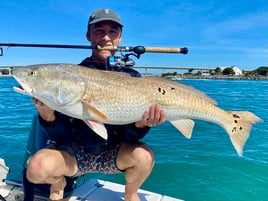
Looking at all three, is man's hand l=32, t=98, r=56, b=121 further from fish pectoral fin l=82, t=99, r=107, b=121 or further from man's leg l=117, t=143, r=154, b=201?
man's leg l=117, t=143, r=154, b=201

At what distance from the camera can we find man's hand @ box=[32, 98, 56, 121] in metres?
2.43

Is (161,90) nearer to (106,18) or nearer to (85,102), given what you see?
(85,102)

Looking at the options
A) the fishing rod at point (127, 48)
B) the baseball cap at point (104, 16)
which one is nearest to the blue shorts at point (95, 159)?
the fishing rod at point (127, 48)

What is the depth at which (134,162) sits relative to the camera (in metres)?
2.82

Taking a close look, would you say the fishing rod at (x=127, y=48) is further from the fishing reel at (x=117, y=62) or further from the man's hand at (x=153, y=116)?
the man's hand at (x=153, y=116)

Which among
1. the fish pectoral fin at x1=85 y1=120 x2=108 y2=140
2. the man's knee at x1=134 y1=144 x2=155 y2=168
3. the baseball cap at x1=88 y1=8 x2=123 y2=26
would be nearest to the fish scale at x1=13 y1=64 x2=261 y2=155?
the fish pectoral fin at x1=85 y1=120 x2=108 y2=140

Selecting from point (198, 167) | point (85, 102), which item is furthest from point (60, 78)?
point (198, 167)

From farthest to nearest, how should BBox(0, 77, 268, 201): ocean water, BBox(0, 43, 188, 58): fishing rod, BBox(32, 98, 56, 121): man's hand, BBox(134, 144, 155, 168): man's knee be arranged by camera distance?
1. BBox(0, 77, 268, 201): ocean water
2. BBox(0, 43, 188, 58): fishing rod
3. BBox(134, 144, 155, 168): man's knee
4. BBox(32, 98, 56, 121): man's hand

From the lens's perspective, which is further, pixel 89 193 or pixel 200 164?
pixel 200 164

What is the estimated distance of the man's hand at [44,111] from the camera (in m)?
2.43

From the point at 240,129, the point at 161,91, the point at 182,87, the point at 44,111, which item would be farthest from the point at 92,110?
the point at 240,129

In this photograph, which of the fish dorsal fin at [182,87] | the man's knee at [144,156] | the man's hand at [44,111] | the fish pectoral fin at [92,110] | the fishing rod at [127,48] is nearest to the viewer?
the fish pectoral fin at [92,110]

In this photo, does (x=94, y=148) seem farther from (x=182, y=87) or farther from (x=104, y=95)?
(x=182, y=87)

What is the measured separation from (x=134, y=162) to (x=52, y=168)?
29.8 inches
